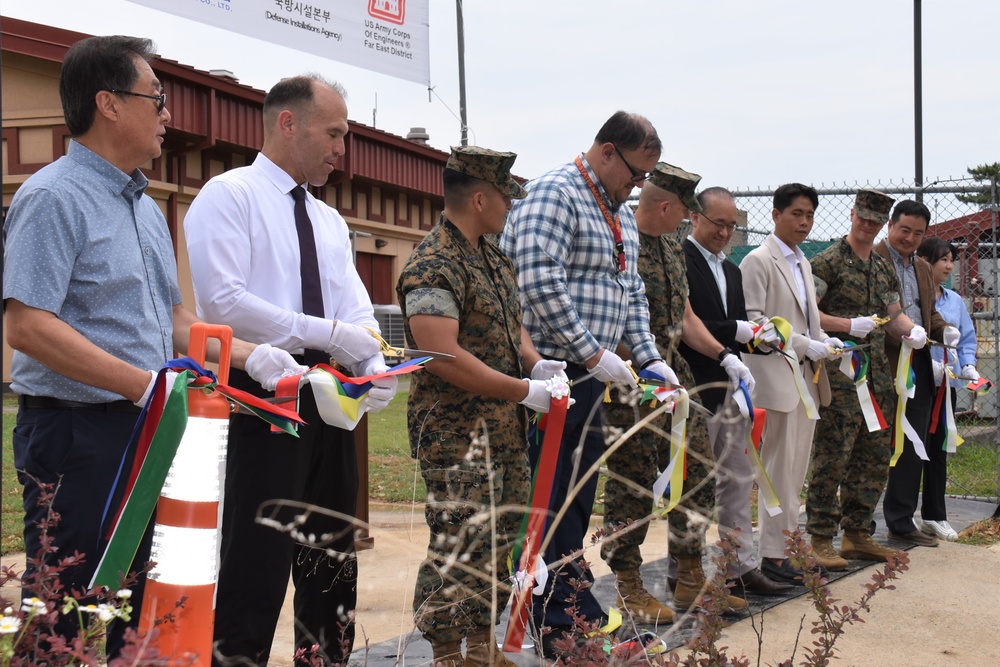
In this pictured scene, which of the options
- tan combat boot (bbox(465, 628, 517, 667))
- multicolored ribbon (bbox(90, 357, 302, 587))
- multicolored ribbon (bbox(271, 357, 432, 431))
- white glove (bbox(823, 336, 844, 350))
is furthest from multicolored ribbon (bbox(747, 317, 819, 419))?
multicolored ribbon (bbox(90, 357, 302, 587))

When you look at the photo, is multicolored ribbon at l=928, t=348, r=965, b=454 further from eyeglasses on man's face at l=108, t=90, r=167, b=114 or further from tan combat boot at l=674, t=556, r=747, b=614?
eyeglasses on man's face at l=108, t=90, r=167, b=114

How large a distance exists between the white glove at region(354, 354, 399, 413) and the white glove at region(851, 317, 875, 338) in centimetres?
377

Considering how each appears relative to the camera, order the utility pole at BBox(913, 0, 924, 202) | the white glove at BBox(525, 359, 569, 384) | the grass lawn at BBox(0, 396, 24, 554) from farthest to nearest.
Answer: the utility pole at BBox(913, 0, 924, 202) → the grass lawn at BBox(0, 396, 24, 554) → the white glove at BBox(525, 359, 569, 384)

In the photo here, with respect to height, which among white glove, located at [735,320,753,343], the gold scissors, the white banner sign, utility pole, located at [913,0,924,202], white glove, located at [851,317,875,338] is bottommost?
the gold scissors

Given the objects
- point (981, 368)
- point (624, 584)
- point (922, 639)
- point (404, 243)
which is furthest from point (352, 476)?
point (404, 243)

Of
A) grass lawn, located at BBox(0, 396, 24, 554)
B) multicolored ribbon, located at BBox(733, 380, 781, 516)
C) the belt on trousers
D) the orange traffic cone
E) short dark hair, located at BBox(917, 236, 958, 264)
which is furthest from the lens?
short dark hair, located at BBox(917, 236, 958, 264)

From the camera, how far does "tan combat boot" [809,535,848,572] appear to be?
5.82 meters

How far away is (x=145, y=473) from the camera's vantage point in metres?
2.12

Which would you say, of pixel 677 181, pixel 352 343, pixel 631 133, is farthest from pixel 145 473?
pixel 677 181

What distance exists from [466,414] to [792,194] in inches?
122

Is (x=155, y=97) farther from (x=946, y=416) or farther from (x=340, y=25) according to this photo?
(x=946, y=416)

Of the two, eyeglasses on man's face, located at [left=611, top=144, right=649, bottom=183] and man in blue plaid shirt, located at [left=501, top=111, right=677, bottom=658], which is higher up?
eyeglasses on man's face, located at [left=611, top=144, right=649, bottom=183]

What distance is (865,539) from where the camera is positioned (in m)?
6.23

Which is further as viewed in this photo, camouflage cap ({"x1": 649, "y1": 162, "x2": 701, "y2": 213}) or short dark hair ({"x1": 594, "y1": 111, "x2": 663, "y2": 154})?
camouflage cap ({"x1": 649, "y1": 162, "x2": 701, "y2": 213})
